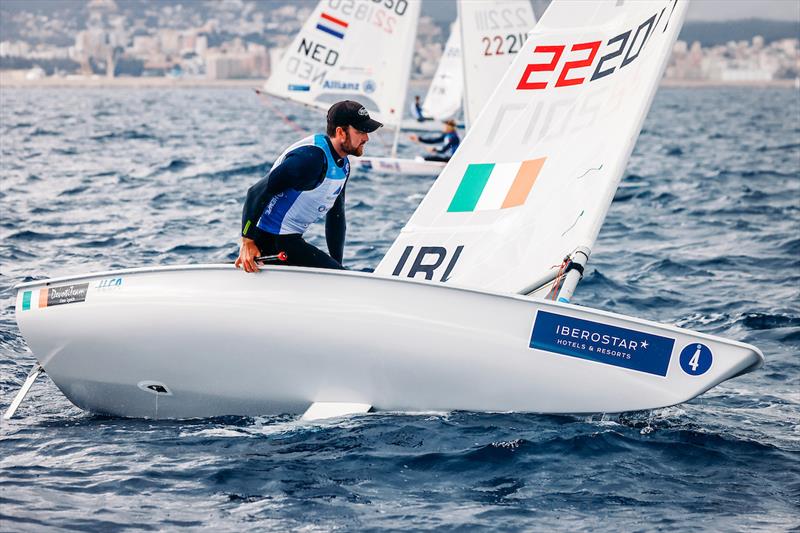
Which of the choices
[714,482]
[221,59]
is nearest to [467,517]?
[714,482]

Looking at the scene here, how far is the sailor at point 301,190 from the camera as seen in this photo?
4.50 metres

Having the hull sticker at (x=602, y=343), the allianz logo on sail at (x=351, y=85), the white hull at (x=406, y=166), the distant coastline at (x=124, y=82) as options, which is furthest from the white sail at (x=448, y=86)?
the distant coastline at (x=124, y=82)

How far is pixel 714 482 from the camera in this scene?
4113 mm

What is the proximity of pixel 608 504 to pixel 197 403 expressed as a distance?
6.24 ft

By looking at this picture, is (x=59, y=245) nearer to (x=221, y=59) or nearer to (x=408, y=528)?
(x=408, y=528)

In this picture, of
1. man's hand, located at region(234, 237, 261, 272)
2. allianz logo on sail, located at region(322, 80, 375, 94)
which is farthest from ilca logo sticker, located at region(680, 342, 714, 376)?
allianz logo on sail, located at region(322, 80, 375, 94)

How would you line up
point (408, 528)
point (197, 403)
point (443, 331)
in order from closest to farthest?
point (408, 528) < point (443, 331) < point (197, 403)

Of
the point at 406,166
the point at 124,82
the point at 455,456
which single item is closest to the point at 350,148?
the point at 455,456

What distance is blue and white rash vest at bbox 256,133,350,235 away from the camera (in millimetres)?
4598

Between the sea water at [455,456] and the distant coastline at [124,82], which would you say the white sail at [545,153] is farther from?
the distant coastline at [124,82]

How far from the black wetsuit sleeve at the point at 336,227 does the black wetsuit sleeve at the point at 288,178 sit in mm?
407

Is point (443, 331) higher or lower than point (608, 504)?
higher

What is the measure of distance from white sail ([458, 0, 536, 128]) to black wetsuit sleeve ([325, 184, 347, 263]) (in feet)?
29.6

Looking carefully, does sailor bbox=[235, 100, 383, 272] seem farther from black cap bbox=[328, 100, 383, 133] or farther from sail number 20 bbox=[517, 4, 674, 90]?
sail number 20 bbox=[517, 4, 674, 90]
